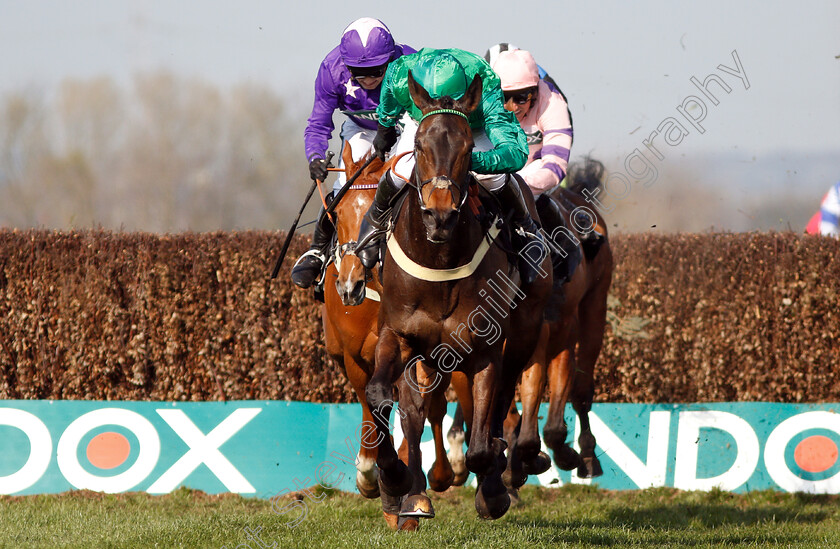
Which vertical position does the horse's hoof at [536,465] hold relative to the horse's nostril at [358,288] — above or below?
below

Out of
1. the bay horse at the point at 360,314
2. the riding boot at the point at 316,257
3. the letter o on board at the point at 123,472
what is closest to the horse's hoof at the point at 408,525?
the bay horse at the point at 360,314

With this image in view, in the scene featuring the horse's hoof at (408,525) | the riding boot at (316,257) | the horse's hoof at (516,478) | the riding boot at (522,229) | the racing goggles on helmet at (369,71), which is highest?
the racing goggles on helmet at (369,71)

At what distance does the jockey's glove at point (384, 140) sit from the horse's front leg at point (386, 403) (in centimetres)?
130

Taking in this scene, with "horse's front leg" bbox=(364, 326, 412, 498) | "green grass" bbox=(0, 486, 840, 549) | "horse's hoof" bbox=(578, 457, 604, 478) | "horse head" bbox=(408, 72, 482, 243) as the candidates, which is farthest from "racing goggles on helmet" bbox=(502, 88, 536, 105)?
"horse's hoof" bbox=(578, 457, 604, 478)

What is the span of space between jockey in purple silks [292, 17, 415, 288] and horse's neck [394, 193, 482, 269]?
1.61 m

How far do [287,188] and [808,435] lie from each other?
1631 centimetres

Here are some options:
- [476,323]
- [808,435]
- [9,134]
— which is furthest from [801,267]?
[9,134]

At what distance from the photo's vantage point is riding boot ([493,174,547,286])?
484 centimetres

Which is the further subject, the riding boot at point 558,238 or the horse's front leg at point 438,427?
the riding boot at point 558,238

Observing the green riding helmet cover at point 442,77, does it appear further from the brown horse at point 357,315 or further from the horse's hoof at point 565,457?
the horse's hoof at point 565,457

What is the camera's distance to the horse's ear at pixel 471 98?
4.11 metres

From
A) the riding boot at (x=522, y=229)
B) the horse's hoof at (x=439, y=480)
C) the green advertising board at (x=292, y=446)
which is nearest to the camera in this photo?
the riding boot at (x=522, y=229)

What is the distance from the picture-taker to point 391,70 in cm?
458

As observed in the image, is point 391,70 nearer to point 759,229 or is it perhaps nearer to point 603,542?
point 603,542
